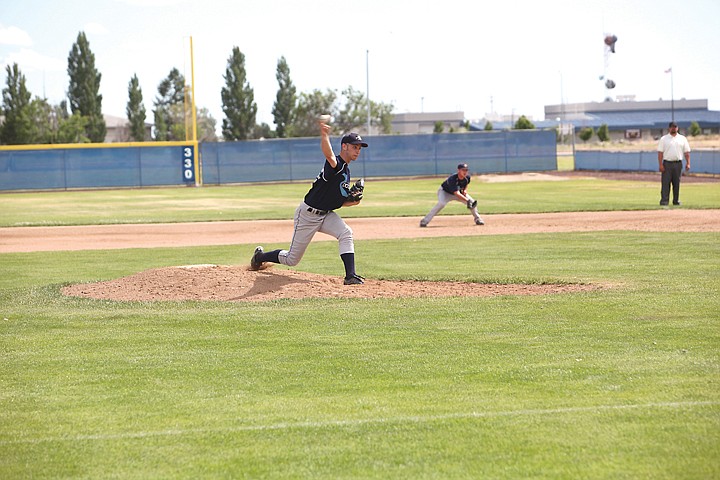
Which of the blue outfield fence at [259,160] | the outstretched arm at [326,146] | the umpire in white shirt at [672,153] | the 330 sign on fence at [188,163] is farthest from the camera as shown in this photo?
the 330 sign on fence at [188,163]

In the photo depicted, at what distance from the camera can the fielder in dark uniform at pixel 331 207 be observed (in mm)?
10688

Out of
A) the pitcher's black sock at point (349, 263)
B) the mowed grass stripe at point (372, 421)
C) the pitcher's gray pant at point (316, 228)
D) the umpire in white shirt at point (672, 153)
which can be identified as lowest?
the mowed grass stripe at point (372, 421)

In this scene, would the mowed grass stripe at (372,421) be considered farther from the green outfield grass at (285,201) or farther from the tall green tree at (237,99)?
the tall green tree at (237,99)

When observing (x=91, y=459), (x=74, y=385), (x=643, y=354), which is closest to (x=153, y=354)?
(x=74, y=385)

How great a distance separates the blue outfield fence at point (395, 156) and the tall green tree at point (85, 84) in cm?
3233

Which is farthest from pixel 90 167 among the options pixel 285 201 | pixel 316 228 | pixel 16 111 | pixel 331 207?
pixel 331 207

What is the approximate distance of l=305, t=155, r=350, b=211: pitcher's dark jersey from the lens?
1070 cm

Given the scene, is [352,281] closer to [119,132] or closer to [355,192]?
[355,192]

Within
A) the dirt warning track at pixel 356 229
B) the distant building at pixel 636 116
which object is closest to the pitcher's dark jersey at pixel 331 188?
the dirt warning track at pixel 356 229

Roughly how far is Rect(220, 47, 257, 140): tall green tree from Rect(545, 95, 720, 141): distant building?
50.7 meters

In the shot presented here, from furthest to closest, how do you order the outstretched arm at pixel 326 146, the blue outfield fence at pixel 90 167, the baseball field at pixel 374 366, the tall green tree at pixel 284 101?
the tall green tree at pixel 284 101
the blue outfield fence at pixel 90 167
the outstretched arm at pixel 326 146
the baseball field at pixel 374 366

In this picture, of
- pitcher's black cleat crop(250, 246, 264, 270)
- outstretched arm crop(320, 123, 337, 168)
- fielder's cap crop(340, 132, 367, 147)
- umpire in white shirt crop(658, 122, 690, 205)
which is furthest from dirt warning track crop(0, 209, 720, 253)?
outstretched arm crop(320, 123, 337, 168)

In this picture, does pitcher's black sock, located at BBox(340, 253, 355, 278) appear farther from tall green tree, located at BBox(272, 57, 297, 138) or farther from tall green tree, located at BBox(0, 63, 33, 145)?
tall green tree, located at BBox(272, 57, 297, 138)

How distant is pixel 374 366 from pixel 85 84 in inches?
2989
